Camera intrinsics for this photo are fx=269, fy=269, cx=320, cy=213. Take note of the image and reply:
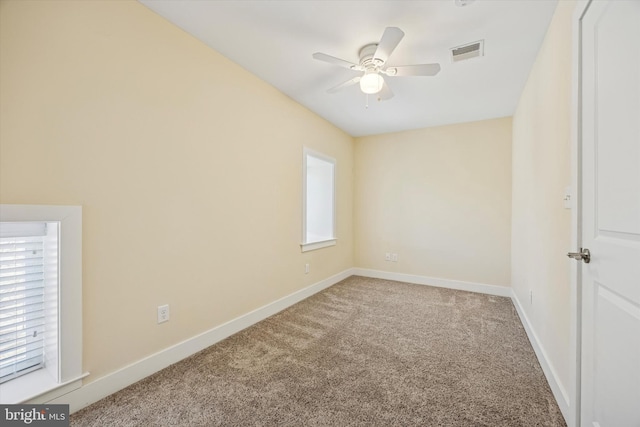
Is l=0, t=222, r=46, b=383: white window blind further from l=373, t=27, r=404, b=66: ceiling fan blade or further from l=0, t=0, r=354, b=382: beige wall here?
l=373, t=27, r=404, b=66: ceiling fan blade

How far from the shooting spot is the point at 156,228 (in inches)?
73.3

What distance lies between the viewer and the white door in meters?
0.90

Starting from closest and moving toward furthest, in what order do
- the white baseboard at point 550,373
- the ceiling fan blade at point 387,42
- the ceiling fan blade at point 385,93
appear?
the white baseboard at point 550,373
the ceiling fan blade at point 387,42
the ceiling fan blade at point 385,93

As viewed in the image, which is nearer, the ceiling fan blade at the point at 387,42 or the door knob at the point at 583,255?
the door knob at the point at 583,255

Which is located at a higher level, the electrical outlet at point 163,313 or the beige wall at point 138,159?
the beige wall at point 138,159

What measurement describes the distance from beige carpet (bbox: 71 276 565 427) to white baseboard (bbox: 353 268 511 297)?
0.92 meters

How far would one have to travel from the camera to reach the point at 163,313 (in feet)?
6.26

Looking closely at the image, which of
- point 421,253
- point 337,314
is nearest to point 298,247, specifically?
point 337,314

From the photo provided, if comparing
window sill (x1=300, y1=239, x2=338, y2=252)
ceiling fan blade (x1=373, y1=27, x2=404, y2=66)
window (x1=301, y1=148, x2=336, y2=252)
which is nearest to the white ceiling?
ceiling fan blade (x1=373, y1=27, x2=404, y2=66)

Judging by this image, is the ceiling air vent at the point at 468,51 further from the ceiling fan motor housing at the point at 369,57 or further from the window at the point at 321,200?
the window at the point at 321,200

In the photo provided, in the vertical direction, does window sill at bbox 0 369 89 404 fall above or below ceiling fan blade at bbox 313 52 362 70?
below

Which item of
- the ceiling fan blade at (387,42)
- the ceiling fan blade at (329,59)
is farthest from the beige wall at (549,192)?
the ceiling fan blade at (329,59)

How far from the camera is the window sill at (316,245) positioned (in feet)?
11.1

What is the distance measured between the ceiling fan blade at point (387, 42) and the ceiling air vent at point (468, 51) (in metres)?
0.66
